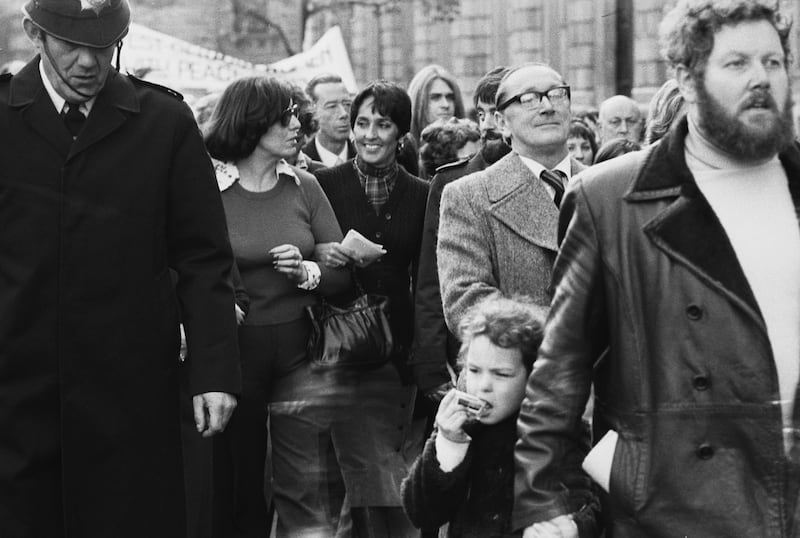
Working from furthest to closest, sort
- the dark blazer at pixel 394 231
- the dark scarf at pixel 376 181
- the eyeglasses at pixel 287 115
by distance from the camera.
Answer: the dark scarf at pixel 376 181 → the dark blazer at pixel 394 231 → the eyeglasses at pixel 287 115

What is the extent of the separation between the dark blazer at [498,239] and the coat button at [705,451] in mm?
1949

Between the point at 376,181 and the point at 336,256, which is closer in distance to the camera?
the point at 336,256

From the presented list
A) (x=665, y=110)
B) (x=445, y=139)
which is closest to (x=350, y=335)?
(x=665, y=110)

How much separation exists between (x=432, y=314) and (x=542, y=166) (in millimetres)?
1249

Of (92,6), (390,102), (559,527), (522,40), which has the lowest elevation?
(559,527)

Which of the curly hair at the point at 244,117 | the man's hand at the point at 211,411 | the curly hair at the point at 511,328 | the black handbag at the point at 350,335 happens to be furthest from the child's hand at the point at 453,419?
the curly hair at the point at 244,117

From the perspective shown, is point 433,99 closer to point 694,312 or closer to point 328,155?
point 328,155

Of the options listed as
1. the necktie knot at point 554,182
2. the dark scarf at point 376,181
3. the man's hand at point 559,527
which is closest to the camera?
the man's hand at point 559,527

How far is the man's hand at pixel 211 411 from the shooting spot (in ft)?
17.9

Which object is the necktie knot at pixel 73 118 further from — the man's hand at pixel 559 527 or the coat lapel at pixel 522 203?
the man's hand at pixel 559 527

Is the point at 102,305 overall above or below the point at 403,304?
above

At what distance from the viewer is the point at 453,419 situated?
196 inches

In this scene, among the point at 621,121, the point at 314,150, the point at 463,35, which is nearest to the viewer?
the point at 314,150

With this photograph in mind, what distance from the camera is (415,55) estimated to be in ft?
113
